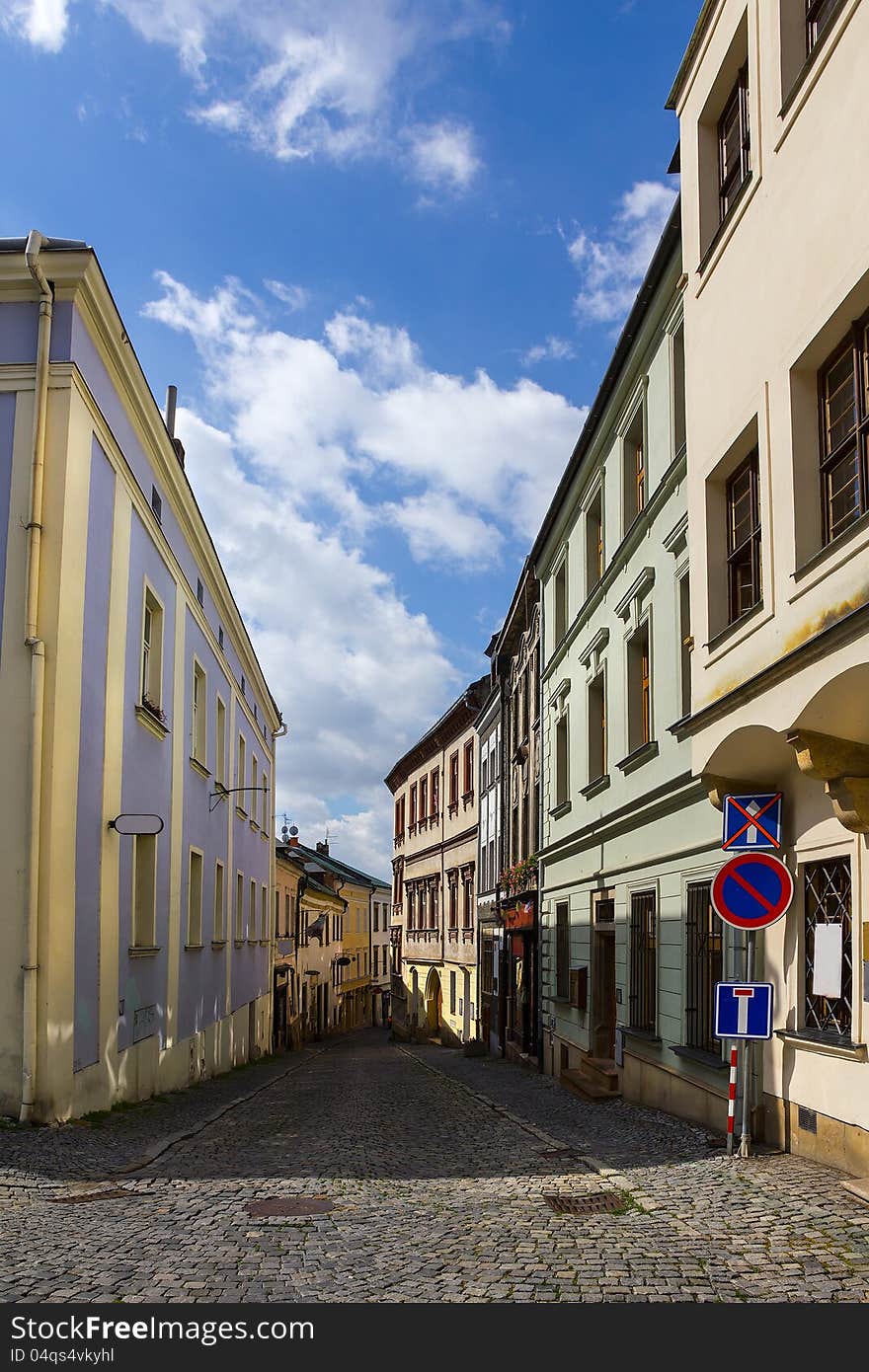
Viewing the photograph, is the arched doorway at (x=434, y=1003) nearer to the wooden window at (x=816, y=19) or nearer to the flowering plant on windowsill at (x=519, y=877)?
the flowering plant on windowsill at (x=519, y=877)

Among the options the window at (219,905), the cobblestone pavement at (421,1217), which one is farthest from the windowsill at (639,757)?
the window at (219,905)

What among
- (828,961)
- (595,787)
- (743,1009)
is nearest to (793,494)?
(828,961)

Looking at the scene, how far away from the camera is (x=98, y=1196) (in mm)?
8695

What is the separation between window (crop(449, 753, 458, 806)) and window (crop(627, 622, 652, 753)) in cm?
2661

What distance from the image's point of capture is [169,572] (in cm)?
1877

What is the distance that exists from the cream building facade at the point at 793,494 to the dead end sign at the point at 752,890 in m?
0.39

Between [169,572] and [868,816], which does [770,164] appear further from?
[169,572]

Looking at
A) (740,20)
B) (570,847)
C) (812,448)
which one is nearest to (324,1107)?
(570,847)

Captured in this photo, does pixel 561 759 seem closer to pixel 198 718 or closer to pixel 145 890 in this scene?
pixel 198 718

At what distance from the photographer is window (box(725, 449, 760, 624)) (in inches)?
412

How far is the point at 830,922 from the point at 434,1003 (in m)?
38.4

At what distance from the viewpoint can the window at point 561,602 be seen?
2380 cm

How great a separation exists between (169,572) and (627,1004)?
29.6 feet

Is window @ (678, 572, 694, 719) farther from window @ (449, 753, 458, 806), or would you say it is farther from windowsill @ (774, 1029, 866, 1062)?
window @ (449, 753, 458, 806)
